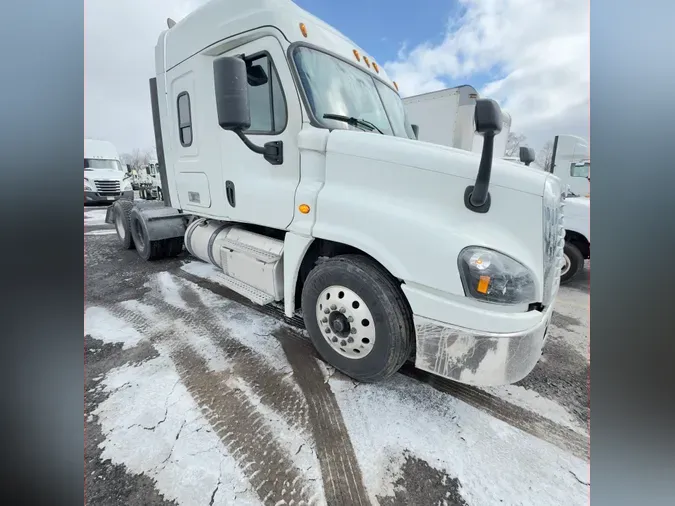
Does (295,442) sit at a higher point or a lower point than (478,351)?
lower

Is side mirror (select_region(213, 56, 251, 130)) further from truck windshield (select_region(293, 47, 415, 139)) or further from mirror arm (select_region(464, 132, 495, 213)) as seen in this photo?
mirror arm (select_region(464, 132, 495, 213))

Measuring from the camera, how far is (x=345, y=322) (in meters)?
2.15

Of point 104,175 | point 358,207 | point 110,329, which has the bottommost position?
point 110,329

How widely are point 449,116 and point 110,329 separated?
25.7ft

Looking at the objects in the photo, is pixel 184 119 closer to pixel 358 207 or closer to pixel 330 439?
pixel 358 207

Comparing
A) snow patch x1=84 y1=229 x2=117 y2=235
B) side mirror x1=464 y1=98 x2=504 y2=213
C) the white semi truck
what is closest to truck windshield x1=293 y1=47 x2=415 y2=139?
the white semi truck

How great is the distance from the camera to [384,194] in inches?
75.6

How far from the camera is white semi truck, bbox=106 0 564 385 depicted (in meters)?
1.63

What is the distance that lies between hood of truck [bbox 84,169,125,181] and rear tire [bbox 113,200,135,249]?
10249 mm

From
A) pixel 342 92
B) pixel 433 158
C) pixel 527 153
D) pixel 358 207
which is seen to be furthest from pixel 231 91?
pixel 527 153

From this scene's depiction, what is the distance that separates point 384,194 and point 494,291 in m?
0.88

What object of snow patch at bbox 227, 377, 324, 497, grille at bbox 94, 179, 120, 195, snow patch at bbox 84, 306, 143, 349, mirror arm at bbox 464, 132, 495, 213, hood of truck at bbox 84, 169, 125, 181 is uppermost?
hood of truck at bbox 84, 169, 125, 181
